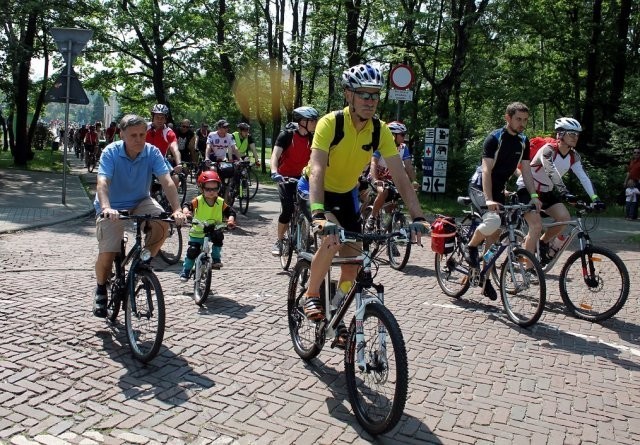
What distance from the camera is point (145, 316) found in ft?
15.8

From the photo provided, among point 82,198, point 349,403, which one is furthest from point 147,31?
point 349,403

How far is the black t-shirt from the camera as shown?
22.1ft

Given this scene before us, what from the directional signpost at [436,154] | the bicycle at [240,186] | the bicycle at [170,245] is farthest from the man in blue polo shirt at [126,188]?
the directional signpost at [436,154]

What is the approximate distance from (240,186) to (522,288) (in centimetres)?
822

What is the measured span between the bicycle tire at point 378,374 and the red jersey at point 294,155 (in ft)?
16.5

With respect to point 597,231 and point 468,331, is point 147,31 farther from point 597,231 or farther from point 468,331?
point 468,331

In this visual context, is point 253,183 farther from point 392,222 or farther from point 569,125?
point 569,125

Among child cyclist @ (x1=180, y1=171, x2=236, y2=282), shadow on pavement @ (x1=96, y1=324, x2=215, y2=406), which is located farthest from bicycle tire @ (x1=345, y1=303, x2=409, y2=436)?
child cyclist @ (x1=180, y1=171, x2=236, y2=282)

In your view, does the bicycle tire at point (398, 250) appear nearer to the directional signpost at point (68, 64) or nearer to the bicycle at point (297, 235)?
the bicycle at point (297, 235)

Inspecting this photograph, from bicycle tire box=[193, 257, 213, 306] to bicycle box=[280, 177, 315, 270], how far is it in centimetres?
168

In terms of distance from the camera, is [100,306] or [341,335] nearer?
[341,335]

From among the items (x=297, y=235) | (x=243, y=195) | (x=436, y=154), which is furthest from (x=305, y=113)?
(x=436, y=154)

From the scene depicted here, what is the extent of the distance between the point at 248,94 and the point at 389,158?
1044 inches

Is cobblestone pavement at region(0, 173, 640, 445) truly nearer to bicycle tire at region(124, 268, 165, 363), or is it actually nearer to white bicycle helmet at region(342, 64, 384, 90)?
bicycle tire at region(124, 268, 165, 363)
